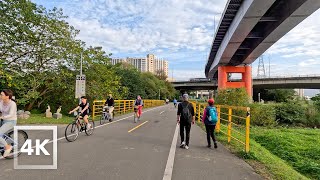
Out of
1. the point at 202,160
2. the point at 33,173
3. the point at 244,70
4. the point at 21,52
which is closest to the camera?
the point at 33,173

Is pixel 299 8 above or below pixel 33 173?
above

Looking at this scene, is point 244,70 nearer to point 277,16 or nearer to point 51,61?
point 277,16

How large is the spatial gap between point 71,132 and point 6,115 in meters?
3.42

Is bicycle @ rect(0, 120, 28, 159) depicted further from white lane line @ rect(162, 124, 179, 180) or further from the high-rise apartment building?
the high-rise apartment building

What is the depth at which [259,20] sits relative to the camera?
23.1m

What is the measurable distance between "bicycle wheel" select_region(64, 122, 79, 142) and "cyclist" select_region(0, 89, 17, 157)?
302 cm

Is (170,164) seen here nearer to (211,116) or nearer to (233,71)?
(211,116)

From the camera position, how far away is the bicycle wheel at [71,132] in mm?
10281

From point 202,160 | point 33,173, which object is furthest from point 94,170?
point 202,160

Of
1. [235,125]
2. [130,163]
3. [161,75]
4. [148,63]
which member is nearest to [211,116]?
[130,163]

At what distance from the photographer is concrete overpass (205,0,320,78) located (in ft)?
64.0

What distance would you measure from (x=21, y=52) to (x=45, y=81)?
3.45m

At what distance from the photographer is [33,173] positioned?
600cm

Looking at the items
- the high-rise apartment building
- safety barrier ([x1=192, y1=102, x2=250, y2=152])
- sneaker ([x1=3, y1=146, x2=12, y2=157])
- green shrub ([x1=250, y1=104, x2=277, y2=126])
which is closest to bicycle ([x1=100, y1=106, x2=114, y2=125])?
safety barrier ([x1=192, y1=102, x2=250, y2=152])
